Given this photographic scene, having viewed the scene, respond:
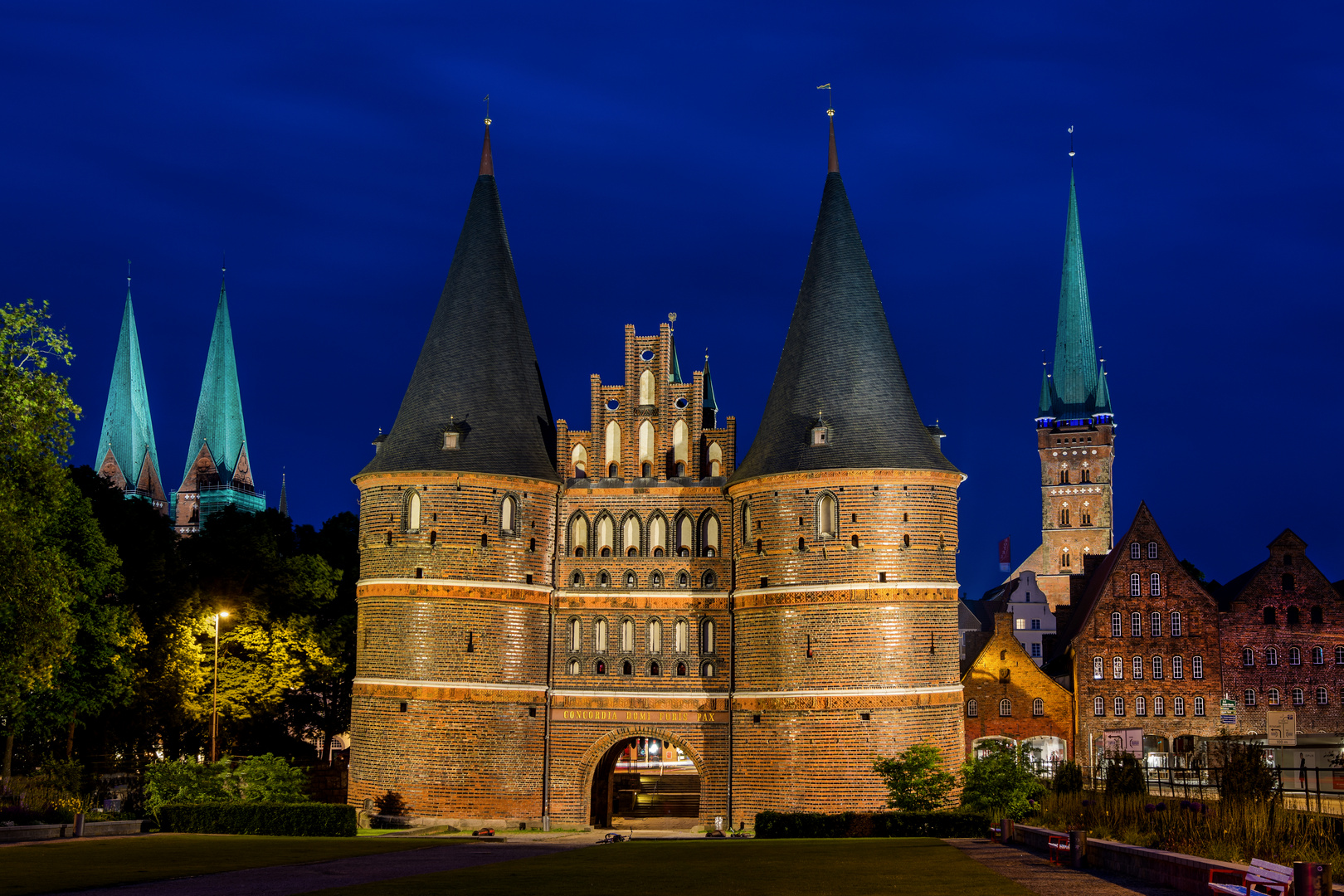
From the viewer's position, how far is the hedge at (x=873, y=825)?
113ft

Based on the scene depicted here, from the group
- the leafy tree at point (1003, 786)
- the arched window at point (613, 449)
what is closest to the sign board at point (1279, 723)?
the leafy tree at point (1003, 786)

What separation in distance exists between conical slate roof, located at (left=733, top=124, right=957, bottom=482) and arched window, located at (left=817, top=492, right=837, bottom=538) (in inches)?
41.0

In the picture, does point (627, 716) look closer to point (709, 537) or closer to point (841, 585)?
point (709, 537)

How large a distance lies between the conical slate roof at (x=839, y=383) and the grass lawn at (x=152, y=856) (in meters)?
16.0

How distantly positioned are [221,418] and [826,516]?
76644mm

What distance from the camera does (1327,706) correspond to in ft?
195

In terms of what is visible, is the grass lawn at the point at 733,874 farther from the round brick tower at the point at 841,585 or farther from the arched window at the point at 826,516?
the arched window at the point at 826,516

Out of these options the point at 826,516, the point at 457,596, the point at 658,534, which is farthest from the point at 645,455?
the point at 457,596

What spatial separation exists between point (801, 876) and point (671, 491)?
79.4ft

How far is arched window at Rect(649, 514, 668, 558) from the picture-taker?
4628 centimetres

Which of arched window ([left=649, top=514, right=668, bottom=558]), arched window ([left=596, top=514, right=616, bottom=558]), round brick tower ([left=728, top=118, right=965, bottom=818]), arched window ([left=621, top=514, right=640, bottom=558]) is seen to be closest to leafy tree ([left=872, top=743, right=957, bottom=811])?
round brick tower ([left=728, top=118, right=965, bottom=818])

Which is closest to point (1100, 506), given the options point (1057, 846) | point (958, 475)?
point (958, 475)

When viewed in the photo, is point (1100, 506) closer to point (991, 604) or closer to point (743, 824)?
point (991, 604)

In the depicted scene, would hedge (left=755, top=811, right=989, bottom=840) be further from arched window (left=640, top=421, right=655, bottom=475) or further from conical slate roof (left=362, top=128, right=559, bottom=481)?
conical slate roof (left=362, top=128, right=559, bottom=481)
